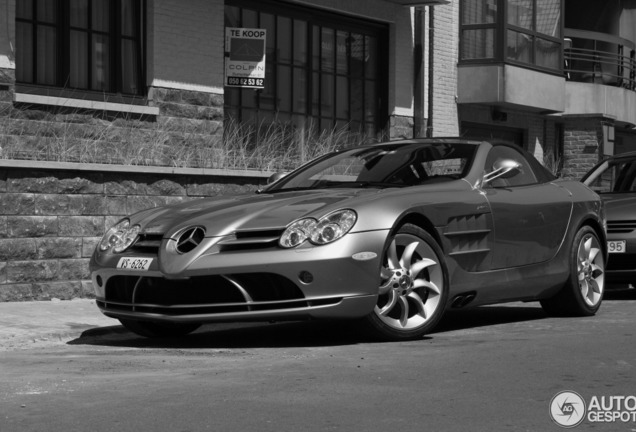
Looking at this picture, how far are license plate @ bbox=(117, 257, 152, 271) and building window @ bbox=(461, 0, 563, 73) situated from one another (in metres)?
16.5

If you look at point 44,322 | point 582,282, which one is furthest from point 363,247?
point 44,322

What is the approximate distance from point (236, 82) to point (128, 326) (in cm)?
1021

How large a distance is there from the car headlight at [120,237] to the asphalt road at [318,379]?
2.34 feet

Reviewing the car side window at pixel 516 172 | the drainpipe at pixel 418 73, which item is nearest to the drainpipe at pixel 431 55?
the drainpipe at pixel 418 73

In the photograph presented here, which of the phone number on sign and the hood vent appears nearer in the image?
the hood vent

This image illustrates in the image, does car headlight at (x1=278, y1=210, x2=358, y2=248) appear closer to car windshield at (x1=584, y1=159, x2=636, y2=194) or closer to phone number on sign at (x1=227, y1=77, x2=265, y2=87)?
car windshield at (x1=584, y1=159, x2=636, y2=194)

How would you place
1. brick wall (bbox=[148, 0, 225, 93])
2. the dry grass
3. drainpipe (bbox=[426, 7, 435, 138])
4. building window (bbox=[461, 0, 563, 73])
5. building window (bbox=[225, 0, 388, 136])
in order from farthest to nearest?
building window (bbox=[461, 0, 563, 73]), drainpipe (bbox=[426, 7, 435, 138]), building window (bbox=[225, 0, 388, 136]), brick wall (bbox=[148, 0, 225, 93]), the dry grass

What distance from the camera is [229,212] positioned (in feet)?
27.6

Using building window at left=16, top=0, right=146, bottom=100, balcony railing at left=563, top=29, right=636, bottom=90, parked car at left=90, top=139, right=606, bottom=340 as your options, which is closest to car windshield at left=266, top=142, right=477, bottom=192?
parked car at left=90, top=139, right=606, bottom=340

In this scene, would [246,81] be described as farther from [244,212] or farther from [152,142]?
[244,212]

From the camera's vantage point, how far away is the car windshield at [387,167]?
936 cm

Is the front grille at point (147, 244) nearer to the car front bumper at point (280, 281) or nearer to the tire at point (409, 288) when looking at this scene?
the car front bumper at point (280, 281)

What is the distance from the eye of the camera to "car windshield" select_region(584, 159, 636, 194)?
1351 centimetres

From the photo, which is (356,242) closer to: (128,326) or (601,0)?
(128,326)
